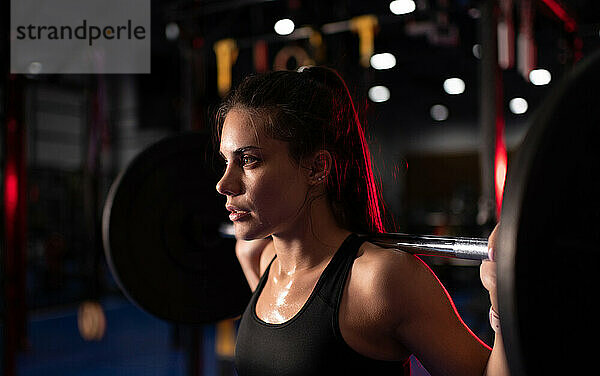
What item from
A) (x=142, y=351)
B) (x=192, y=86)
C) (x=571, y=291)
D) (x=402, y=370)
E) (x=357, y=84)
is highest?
(x=192, y=86)

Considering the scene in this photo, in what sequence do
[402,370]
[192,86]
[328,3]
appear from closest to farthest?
A: [402,370] → [192,86] → [328,3]

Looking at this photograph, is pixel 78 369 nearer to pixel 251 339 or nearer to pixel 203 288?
pixel 203 288

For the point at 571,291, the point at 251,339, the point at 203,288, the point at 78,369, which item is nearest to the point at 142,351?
the point at 78,369

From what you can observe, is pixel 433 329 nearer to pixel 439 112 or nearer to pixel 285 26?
pixel 285 26

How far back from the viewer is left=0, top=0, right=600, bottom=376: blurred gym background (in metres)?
2.58

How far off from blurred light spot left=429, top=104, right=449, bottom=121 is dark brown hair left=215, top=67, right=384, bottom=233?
28.6ft

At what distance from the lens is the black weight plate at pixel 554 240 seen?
578mm

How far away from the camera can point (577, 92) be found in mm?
597

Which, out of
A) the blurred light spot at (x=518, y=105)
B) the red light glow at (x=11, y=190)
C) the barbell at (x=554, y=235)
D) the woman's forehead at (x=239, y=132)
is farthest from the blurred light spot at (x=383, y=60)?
the barbell at (x=554, y=235)

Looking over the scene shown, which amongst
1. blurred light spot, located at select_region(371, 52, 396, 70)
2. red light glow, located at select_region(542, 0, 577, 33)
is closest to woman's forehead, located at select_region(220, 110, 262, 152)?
red light glow, located at select_region(542, 0, 577, 33)

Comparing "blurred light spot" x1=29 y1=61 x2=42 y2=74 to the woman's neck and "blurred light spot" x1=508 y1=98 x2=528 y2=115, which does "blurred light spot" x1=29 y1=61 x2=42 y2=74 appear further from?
"blurred light spot" x1=508 y1=98 x2=528 y2=115

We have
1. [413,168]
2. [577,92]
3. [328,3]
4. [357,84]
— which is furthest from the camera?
[413,168]

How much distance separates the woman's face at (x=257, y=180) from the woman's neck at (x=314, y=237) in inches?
2.2

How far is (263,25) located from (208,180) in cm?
323
